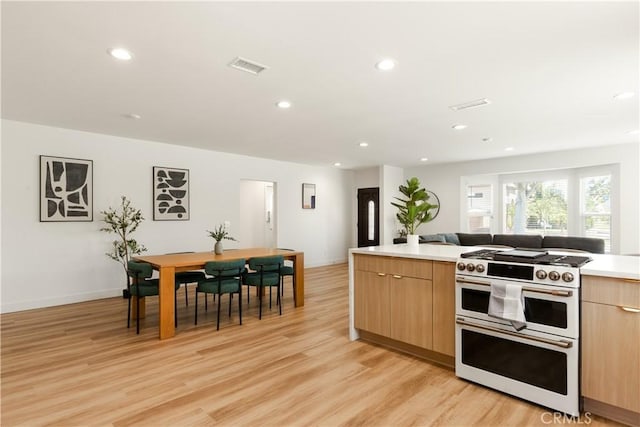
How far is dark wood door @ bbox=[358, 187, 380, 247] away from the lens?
8914 millimetres

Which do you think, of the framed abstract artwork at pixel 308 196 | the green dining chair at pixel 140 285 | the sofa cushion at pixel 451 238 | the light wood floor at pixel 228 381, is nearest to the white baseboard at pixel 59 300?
the light wood floor at pixel 228 381

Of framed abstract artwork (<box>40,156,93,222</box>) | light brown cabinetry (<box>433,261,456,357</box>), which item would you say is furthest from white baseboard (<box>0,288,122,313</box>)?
light brown cabinetry (<box>433,261,456,357</box>)

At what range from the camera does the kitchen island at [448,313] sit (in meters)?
1.93

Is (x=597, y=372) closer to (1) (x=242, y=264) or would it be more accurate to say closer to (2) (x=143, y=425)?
(2) (x=143, y=425)

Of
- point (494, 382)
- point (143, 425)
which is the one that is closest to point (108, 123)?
point (143, 425)

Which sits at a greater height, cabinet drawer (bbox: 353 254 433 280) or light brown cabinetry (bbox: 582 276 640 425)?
cabinet drawer (bbox: 353 254 433 280)

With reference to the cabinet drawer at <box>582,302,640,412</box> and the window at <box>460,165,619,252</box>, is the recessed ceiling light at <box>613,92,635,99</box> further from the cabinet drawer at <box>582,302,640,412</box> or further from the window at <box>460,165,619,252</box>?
the window at <box>460,165,619,252</box>

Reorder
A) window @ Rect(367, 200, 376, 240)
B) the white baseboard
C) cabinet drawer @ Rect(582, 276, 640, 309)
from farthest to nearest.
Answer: window @ Rect(367, 200, 376, 240) → the white baseboard → cabinet drawer @ Rect(582, 276, 640, 309)

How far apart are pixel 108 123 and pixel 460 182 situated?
716 centimetres

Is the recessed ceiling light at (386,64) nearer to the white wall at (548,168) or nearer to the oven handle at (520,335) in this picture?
the oven handle at (520,335)

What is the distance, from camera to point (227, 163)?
661 cm

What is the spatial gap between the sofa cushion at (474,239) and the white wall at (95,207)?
4.42 meters

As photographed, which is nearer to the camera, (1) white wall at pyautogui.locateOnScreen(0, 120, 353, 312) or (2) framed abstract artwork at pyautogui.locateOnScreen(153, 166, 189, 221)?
(1) white wall at pyautogui.locateOnScreen(0, 120, 353, 312)

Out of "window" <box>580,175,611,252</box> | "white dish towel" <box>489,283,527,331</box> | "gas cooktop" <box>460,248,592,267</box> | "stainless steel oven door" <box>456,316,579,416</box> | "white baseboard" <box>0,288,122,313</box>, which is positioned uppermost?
"window" <box>580,175,611,252</box>
